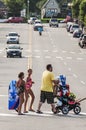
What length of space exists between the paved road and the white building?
204ft

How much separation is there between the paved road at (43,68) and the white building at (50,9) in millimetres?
62197

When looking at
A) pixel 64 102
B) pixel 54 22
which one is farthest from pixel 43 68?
pixel 54 22

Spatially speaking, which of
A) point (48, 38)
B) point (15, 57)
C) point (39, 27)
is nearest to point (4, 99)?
point (15, 57)

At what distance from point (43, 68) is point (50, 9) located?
125 metres

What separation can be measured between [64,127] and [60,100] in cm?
318

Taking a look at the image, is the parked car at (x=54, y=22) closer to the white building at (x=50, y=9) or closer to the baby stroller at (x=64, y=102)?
the white building at (x=50, y=9)

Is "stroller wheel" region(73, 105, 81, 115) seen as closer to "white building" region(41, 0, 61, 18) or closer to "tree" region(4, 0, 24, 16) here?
"tree" region(4, 0, 24, 16)

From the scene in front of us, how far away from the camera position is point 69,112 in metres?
23.6

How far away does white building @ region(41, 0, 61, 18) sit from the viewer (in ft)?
574

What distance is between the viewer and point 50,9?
17550 centimetres

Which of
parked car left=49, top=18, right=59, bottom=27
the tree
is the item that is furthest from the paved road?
the tree

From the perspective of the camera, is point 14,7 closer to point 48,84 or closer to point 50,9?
point 50,9

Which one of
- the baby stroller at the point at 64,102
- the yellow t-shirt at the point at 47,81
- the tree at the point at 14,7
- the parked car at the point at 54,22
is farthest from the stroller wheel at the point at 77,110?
the tree at the point at 14,7

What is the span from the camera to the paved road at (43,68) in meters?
20.7
